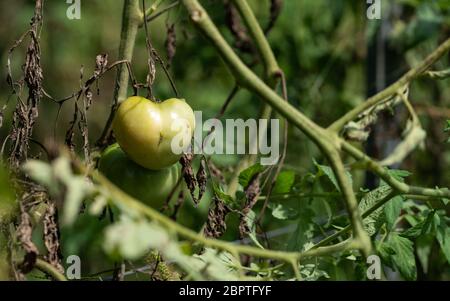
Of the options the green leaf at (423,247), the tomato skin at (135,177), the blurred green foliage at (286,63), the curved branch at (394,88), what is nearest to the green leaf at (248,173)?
the tomato skin at (135,177)

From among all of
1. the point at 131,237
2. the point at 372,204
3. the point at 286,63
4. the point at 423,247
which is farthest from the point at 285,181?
the point at 286,63

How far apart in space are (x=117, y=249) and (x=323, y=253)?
0.25 m

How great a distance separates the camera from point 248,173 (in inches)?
41.9

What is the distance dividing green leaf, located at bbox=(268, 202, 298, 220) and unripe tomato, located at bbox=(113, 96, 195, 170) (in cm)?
25

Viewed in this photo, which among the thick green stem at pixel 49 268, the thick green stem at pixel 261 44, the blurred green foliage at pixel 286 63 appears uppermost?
the blurred green foliage at pixel 286 63

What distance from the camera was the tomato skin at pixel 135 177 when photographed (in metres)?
1.00

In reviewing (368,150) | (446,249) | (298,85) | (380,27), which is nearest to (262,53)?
(446,249)

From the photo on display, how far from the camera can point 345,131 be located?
1.24 meters

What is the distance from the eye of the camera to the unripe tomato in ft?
3.11

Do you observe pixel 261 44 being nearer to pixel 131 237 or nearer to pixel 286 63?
pixel 131 237

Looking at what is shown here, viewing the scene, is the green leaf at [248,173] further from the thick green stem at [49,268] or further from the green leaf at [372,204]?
the thick green stem at [49,268]

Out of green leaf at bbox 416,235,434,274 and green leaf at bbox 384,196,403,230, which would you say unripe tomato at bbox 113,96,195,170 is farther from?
green leaf at bbox 416,235,434,274

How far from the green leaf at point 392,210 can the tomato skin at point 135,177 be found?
0.26 metres

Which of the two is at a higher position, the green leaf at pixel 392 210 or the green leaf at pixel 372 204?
the green leaf at pixel 372 204
